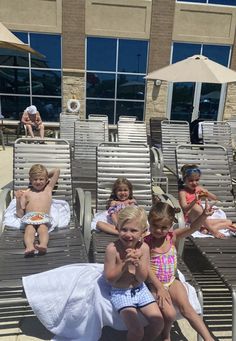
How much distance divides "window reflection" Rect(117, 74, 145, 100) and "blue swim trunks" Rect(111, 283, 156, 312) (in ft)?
34.5

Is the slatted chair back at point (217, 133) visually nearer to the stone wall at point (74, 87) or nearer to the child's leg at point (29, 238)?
the child's leg at point (29, 238)

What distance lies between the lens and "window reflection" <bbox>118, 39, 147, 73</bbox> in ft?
38.1

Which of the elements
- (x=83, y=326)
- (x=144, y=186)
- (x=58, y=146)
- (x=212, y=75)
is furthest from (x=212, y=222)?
(x=212, y=75)

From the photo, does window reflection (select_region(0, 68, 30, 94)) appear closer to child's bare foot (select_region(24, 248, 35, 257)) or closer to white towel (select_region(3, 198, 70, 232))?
white towel (select_region(3, 198, 70, 232))

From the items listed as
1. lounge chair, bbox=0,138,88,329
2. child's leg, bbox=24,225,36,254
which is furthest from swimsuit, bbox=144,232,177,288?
child's leg, bbox=24,225,36,254

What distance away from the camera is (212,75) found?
19.8 feet

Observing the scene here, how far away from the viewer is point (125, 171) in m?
4.35

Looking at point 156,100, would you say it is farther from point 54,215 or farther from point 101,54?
point 54,215

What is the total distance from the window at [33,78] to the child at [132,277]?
34.0 feet

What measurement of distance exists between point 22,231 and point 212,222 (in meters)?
2.04

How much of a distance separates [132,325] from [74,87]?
10388 millimetres

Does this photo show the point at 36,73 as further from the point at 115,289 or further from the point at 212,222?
the point at 115,289

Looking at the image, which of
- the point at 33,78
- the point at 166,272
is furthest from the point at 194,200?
the point at 33,78

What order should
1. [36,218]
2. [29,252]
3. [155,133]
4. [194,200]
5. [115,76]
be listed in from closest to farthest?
[29,252]
[36,218]
[194,200]
[155,133]
[115,76]
